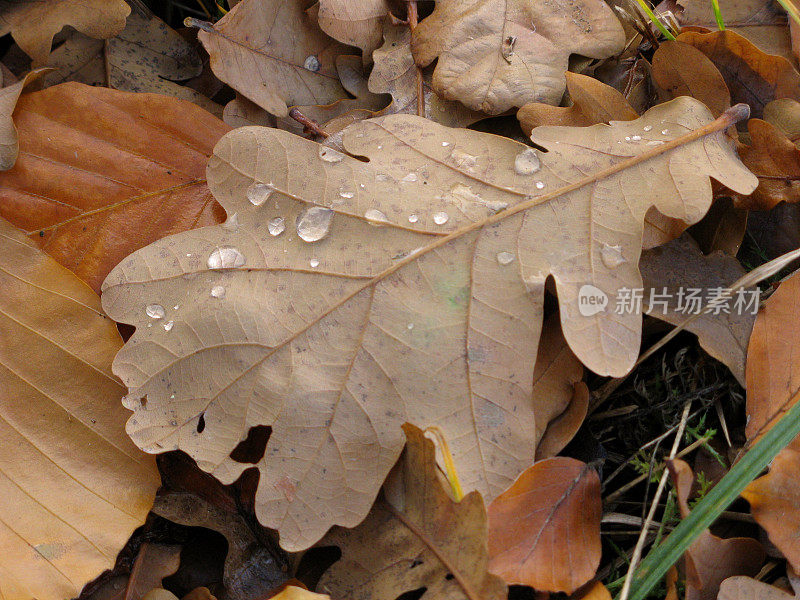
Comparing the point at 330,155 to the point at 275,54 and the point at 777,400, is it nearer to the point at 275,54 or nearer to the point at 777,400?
the point at 275,54

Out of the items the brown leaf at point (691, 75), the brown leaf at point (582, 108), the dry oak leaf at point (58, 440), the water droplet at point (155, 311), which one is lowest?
the dry oak leaf at point (58, 440)

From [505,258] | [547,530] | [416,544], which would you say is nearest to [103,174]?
[505,258]

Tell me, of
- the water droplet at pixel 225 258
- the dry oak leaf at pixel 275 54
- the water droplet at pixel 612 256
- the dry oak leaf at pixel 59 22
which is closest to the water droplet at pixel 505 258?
the water droplet at pixel 612 256

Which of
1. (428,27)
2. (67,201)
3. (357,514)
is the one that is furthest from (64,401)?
(428,27)

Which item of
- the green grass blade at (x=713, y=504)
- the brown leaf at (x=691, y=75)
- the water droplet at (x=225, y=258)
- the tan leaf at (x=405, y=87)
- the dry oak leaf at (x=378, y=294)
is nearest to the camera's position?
the green grass blade at (x=713, y=504)

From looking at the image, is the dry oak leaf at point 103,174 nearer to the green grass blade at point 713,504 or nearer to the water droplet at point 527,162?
the water droplet at point 527,162

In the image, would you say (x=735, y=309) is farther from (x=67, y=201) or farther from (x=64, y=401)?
(x=67, y=201)
